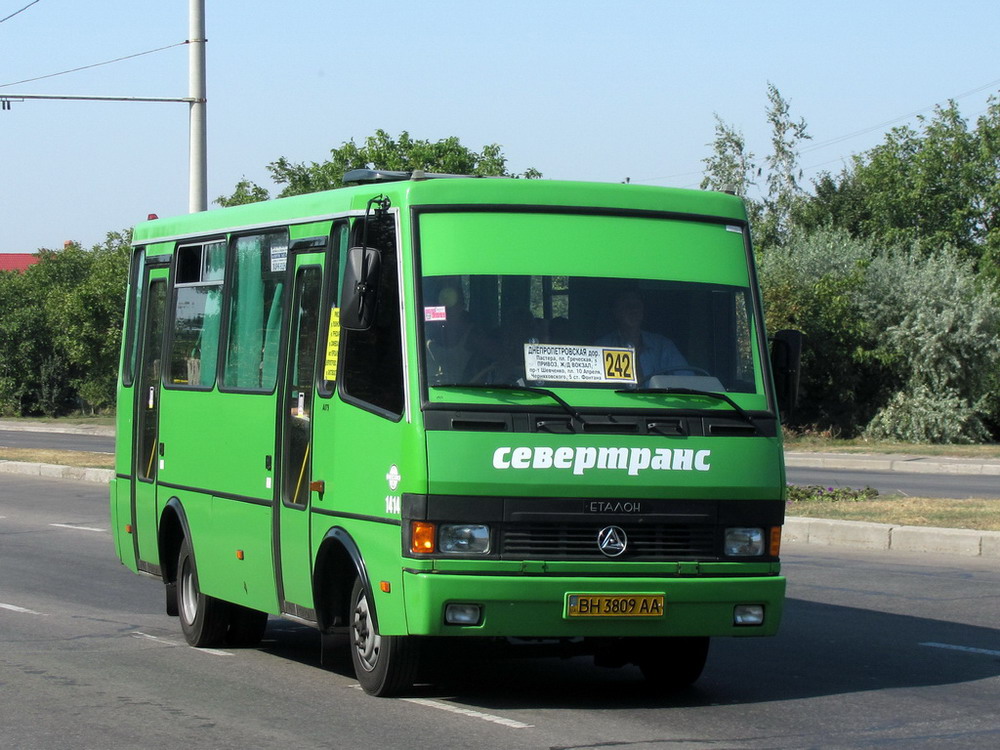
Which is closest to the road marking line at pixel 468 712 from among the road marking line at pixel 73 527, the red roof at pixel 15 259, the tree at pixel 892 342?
the road marking line at pixel 73 527

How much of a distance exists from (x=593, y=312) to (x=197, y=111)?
15.4 meters

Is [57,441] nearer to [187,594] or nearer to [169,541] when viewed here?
[169,541]

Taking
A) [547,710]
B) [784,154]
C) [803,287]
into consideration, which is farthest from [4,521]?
[784,154]

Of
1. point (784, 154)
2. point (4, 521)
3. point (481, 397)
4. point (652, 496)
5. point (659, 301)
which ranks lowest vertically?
point (4, 521)

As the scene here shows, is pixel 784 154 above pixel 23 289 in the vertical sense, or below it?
above

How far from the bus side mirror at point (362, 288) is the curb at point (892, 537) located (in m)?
9.13

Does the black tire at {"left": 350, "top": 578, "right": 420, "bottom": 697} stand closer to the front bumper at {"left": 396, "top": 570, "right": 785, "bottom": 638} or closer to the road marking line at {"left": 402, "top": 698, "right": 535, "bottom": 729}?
the road marking line at {"left": 402, "top": 698, "right": 535, "bottom": 729}

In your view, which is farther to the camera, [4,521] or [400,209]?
[4,521]

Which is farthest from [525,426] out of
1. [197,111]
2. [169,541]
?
[197,111]

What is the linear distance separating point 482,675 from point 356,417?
1.88 m

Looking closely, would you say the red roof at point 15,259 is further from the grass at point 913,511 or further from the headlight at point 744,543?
the headlight at point 744,543

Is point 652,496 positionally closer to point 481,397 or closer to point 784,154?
point 481,397

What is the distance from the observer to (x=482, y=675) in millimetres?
8812

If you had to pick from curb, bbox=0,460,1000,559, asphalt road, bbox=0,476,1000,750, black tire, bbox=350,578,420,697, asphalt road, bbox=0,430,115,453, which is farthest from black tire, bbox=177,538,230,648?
asphalt road, bbox=0,430,115,453
